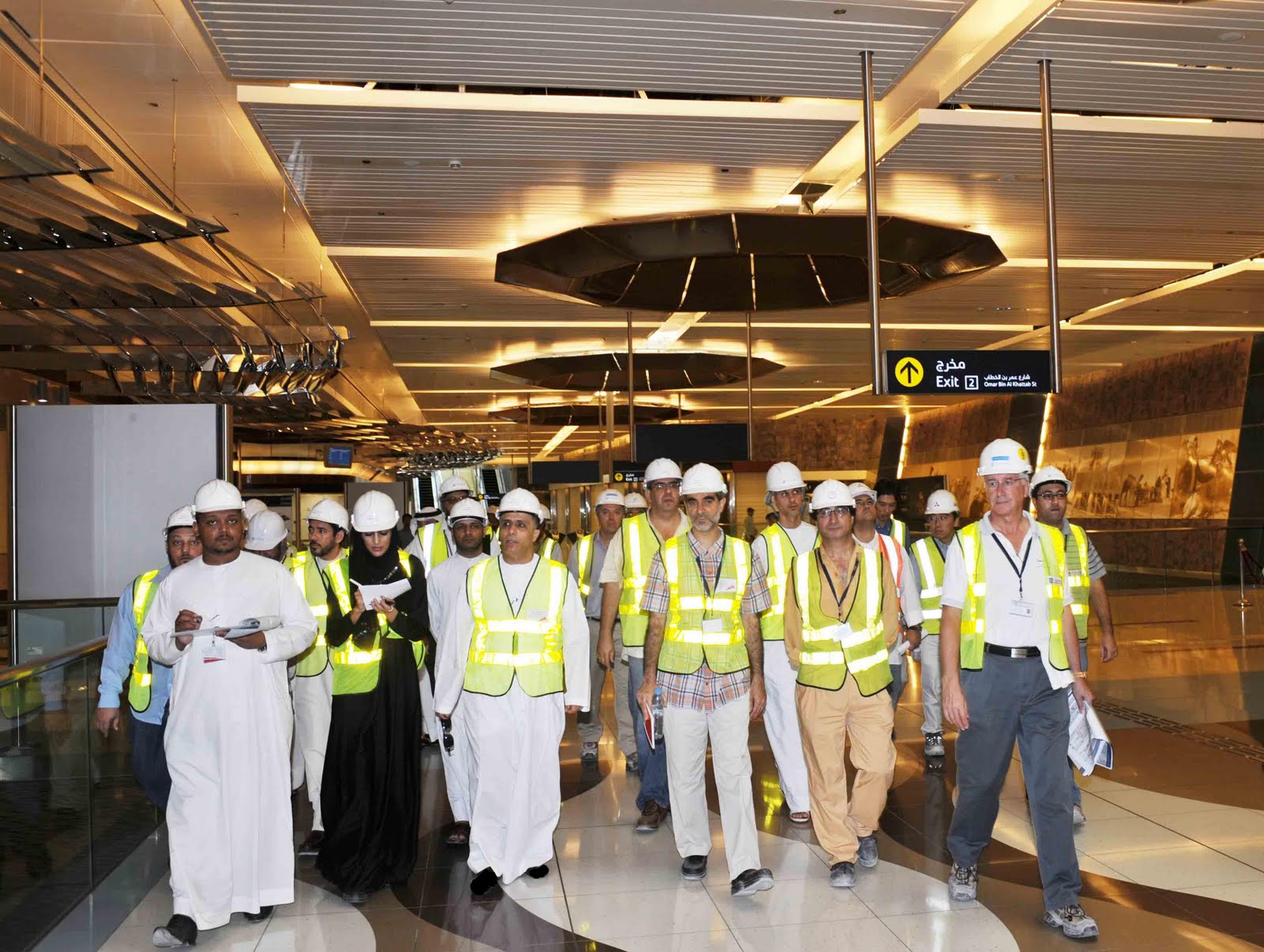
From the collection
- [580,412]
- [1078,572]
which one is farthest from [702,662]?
[580,412]

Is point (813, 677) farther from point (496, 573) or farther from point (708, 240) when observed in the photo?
point (708, 240)

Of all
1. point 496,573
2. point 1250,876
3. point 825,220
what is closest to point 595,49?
point 496,573

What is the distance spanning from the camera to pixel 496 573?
5469 millimetres

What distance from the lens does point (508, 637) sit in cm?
541

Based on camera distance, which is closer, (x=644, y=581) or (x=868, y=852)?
(x=868, y=852)

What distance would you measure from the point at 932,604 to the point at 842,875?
114 inches

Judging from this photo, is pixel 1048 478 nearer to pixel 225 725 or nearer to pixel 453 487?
pixel 453 487

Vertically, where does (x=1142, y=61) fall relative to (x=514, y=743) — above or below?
above

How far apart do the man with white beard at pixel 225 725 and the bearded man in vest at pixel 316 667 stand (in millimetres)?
820

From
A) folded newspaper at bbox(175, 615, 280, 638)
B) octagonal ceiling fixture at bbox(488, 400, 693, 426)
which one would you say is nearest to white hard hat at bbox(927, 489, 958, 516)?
folded newspaper at bbox(175, 615, 280, 638)

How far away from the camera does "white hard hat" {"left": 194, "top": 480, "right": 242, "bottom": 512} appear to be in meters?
4.96

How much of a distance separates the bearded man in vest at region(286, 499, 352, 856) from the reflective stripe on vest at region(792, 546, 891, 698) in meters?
2.39

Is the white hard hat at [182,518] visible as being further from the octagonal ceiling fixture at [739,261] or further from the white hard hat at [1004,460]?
the octagonal ceiling fixture at [739,261]

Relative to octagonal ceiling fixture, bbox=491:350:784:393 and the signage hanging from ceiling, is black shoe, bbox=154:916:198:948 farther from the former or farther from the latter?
octagonal ceiling fixture, bbox=491:350:784:393
